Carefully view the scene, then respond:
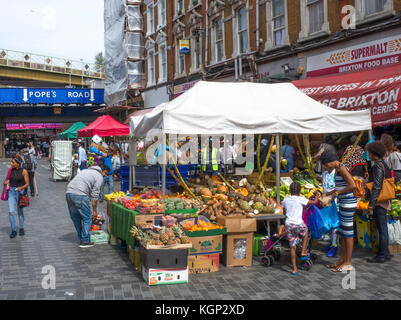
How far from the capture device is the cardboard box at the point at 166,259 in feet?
20.9

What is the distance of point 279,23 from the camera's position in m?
18.6

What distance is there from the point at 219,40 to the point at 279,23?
4895 millimetres

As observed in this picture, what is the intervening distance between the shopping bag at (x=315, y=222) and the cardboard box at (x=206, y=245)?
146 cm

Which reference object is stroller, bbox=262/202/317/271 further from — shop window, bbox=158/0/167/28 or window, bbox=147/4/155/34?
window, bbox=147/4/155/34

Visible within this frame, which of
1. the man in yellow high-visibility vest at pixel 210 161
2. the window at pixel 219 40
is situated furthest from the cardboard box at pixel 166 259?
the window at pixel 219 40

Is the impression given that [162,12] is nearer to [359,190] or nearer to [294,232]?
[359,190]

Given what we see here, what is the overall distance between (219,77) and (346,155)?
13839 mm

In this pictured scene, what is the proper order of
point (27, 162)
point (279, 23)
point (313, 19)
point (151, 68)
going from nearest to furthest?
point (27, 162)
point (313, 19)
point (279, 23)
point (151, 68)

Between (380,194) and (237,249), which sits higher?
(380,194)

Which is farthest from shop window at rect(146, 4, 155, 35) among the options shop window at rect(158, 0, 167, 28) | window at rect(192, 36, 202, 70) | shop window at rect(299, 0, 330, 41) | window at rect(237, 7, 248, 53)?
shop window at rect(299, 0, 330, 41)

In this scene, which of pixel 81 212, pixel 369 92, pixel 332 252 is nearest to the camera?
pixel 332 252

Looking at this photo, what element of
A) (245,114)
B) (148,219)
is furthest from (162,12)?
(148,219)

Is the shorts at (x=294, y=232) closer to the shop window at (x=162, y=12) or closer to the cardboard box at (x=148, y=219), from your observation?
the cardboard box at (x=148, y=219)
